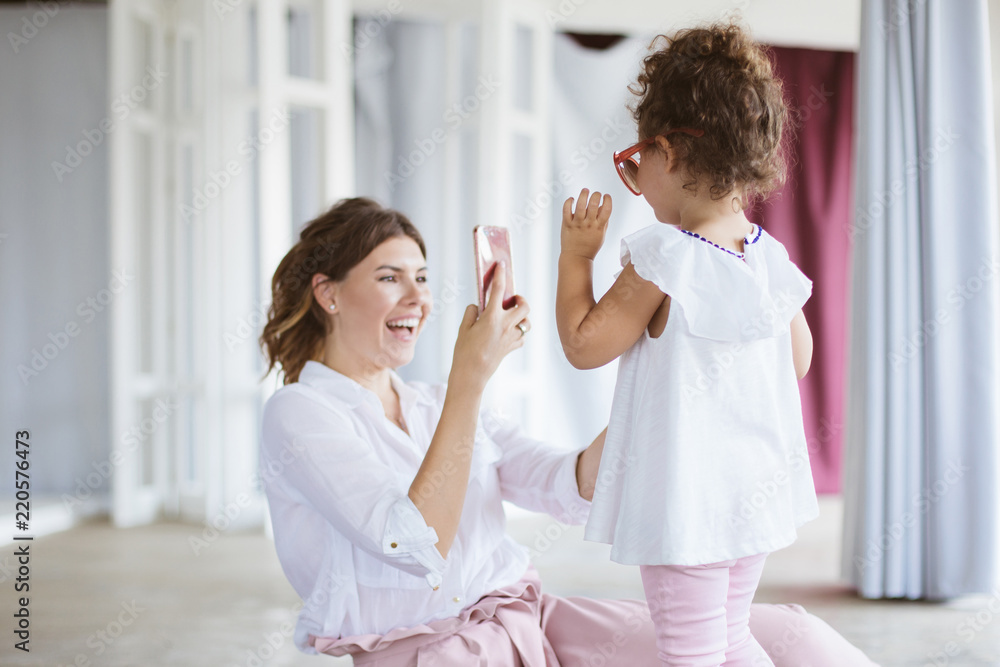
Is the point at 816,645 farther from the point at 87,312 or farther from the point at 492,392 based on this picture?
the point at 87,312

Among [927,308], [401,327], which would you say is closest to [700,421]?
[401,327]

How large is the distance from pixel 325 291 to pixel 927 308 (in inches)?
81.1

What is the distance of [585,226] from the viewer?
3.78 ft

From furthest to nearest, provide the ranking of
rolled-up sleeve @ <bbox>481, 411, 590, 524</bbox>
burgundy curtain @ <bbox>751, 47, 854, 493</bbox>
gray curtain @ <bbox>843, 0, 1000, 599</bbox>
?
burgundy curtain @ <bbox>751, 47, 854, 493</bbox> → gray curtain @ <bbox>843, 0, 1000, 599</bbox> → rolled-up sleeve @ <bbox>481, 411, 590, 524</bbox>

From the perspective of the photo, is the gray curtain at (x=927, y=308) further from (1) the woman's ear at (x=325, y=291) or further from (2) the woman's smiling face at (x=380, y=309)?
(1) the woman's ear at (x=325, y=291)

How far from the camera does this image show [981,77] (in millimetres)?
2590

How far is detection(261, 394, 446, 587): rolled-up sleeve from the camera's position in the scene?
1199 millimetres

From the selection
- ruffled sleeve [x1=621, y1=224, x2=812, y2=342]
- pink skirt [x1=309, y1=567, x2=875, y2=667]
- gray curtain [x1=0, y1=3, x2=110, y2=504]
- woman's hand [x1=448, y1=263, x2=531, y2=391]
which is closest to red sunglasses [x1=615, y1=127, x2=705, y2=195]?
ruffled sleeve [x1=621, y1=224, x2=812, y2=342]

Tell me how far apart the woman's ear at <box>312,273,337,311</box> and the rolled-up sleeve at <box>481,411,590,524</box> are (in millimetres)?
394

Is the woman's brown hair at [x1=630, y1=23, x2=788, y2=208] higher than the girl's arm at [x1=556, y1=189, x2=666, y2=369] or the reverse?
higher

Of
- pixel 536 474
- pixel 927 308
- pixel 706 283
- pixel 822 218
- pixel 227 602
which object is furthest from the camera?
pixel 822 218

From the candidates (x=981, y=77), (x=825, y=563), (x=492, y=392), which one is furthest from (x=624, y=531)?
(x=492, y=392)

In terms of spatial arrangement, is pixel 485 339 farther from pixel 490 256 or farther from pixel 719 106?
pixel 719 106

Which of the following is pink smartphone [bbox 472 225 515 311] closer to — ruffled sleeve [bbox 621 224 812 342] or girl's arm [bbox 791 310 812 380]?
ruffled sleeve [bbox 621 224 812 342]
